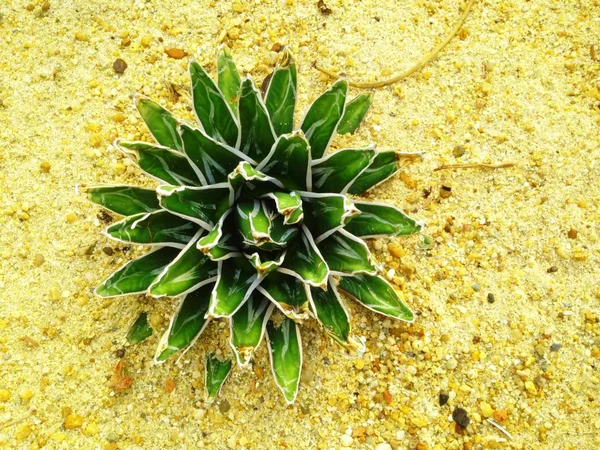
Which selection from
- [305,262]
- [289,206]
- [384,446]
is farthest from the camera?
[384,446]

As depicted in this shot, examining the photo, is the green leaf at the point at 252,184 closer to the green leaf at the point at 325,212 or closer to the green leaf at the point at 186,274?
the green leaf at the point at 325,212

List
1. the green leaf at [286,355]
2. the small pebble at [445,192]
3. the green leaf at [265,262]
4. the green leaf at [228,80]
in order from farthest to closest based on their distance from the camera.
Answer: the small pebble at [445,192] → the green leaf at [228,80] → the green leaf at [286,355] → the green leaf at [265,262]

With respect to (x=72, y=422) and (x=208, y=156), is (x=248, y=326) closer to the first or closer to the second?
(x=208, y=156)

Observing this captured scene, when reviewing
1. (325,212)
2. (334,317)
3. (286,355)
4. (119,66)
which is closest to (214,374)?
(286,355)

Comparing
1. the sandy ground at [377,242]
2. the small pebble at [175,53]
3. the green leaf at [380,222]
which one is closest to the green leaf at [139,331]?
the sandy ground at [377,242]

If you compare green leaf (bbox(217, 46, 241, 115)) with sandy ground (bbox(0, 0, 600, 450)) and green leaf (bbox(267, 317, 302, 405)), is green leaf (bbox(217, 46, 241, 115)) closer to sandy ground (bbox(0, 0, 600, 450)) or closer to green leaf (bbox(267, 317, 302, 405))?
sandy ground (bbox(0, 0, 600, 450))

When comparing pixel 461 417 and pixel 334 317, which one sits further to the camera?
pixel 461 417

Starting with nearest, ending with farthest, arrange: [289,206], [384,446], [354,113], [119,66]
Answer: [289,206], [384,446], [354,113], [119,66]
